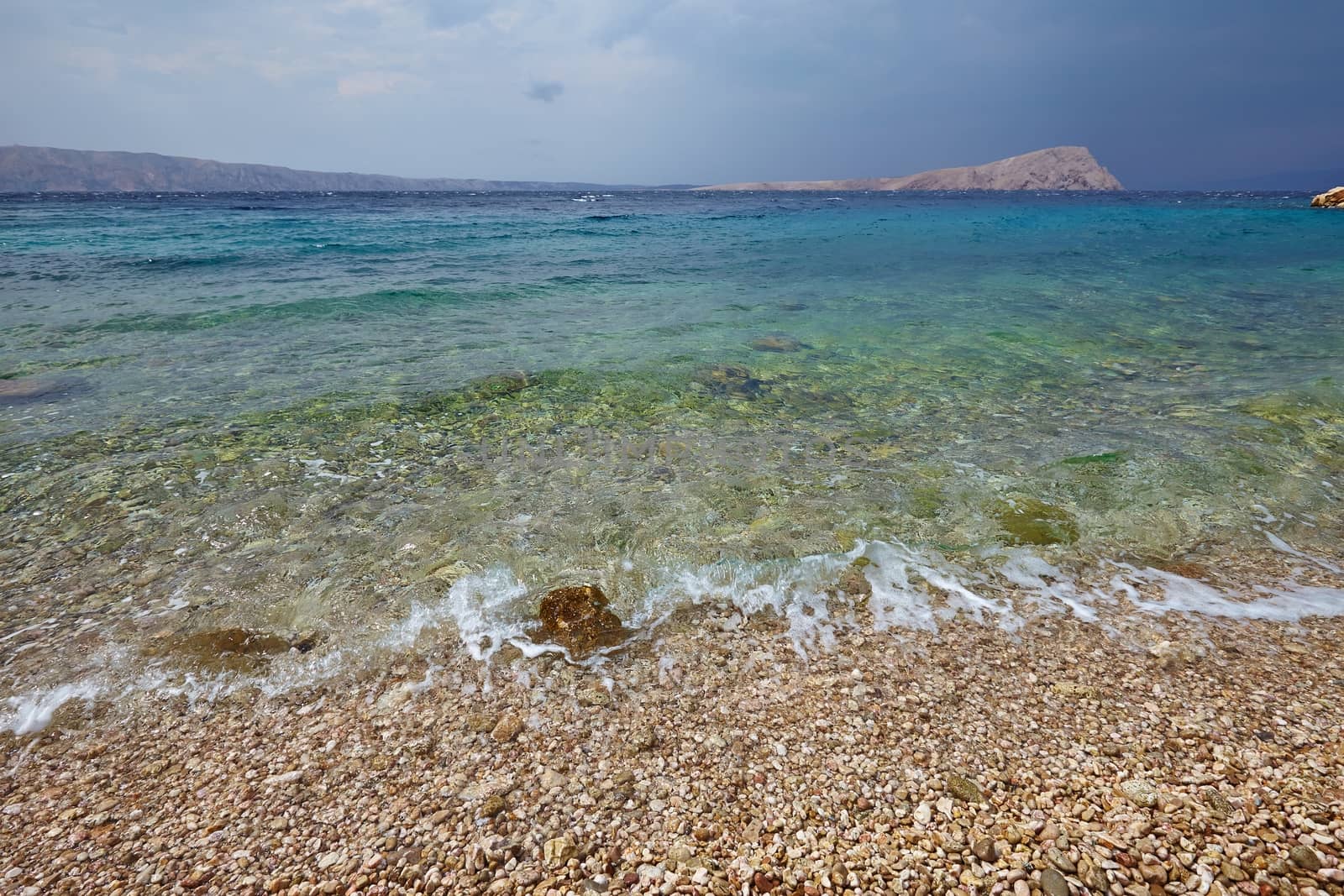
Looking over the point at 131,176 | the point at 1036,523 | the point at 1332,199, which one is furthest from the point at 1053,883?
the point at 131,176

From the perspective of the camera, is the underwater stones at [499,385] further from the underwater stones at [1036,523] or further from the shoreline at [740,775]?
the underwater stones at [1036,523]

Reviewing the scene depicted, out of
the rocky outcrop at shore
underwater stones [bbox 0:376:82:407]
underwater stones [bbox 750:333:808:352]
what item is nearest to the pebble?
underwater stones [bbox 750:333:808:352]

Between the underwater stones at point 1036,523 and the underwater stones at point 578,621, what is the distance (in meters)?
3.74

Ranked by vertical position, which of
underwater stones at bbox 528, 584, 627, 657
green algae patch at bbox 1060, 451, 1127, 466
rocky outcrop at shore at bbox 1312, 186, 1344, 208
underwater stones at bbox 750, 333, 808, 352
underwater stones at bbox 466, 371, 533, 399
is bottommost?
underwater stones at bbox 528, 584, 627, 657

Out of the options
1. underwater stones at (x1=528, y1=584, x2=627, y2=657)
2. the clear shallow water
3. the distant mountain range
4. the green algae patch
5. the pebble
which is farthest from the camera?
the distant mountain range

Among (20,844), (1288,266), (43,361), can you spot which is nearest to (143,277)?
(43,361)

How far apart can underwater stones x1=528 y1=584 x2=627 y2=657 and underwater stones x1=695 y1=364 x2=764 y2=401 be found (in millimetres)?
5247

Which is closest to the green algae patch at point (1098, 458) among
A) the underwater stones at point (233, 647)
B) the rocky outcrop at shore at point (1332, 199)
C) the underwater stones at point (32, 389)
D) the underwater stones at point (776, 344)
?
the underwater stones at point (776, 344)

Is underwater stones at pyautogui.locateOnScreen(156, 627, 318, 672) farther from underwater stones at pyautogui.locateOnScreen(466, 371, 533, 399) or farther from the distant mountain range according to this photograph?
the distant mountain range

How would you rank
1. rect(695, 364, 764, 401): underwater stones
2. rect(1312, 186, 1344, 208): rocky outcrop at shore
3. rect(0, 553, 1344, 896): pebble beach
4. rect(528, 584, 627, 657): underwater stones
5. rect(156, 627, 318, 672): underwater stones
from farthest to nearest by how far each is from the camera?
rect(1312, 186, 1344, 208): rocky outcrop at shore, rect(695, 364, 764, 401): underwater stones, rect(528, 584, 627, 657): underwater stones, rect(156, 627, 318, 672): underwater stones, rect(0, 553, 1344, 896): pebble beach

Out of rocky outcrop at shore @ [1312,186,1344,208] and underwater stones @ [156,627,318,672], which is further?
rocky outcrop at shore @ [1312,186,1344,208]

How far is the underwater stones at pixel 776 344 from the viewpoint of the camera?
12.2 m

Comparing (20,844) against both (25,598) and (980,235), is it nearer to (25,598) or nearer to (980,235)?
(25,598)

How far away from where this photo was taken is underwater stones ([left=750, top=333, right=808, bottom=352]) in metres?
12.2
